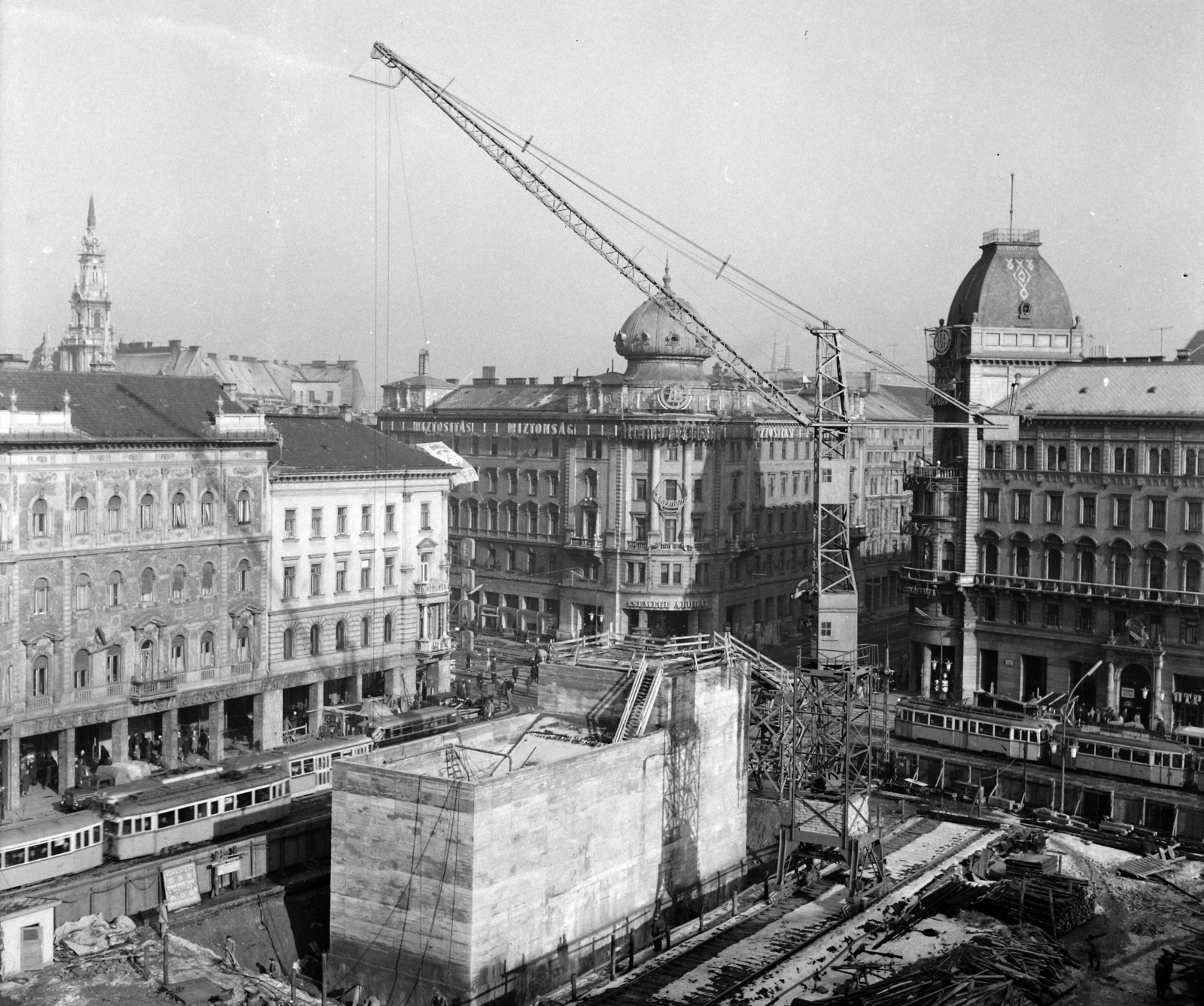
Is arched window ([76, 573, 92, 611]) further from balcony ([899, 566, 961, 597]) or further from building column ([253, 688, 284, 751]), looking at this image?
balcony ([899, 566, 961, 597])

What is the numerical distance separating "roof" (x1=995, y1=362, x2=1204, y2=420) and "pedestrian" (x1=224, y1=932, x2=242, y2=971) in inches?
2097

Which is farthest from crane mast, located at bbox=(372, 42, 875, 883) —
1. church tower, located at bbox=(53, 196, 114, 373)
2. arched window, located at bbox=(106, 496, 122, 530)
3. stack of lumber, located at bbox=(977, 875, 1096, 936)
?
church tower, located at bbox=(53, 196, 114, 373)

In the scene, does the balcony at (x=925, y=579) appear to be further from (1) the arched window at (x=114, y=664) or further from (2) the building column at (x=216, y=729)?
(1) the arched window at (x=114, y=664)

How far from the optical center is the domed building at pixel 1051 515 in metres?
78.8

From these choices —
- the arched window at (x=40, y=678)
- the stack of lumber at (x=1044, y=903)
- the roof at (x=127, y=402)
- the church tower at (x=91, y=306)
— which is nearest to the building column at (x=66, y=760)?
the arched window at (x=40, y=678)

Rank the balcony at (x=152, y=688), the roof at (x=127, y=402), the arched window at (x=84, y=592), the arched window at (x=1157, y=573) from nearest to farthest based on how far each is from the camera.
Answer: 1. the arched window at (x=84, y=592)
2. the roof at (x=127, y=402)
3. the balcony at (x=152, y=688)
4. the arched window at (x=1157, y=573)

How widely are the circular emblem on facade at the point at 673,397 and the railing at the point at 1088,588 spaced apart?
25.1 metres

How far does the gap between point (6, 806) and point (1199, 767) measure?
51.9 m

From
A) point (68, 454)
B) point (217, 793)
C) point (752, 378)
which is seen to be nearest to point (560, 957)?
point (217, 793)

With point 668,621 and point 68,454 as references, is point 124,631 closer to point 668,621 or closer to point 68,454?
point 68,454

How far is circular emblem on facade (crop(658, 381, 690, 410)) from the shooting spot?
102438 millimetres

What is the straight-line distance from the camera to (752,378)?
8394cm

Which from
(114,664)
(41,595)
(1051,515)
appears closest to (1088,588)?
(1051,515)

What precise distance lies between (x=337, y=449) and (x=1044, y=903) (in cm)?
4725
